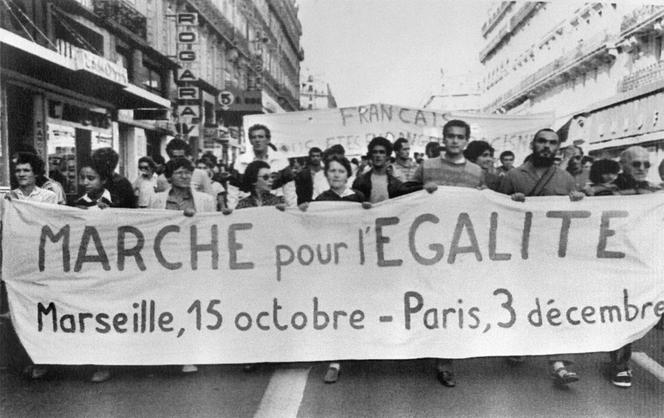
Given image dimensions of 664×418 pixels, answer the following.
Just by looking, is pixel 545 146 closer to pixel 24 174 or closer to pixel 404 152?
pixel 404 152

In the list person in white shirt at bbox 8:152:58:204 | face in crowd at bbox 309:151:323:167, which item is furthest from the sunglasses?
face in crowd at bbox 309:151:323:167

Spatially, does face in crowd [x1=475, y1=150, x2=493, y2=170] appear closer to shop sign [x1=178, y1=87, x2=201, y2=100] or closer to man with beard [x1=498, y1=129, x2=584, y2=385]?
man with beard [x1=498, y1=129, x2=584, y2=385]

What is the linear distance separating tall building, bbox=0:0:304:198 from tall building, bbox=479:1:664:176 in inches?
345

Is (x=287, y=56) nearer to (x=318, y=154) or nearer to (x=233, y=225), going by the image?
(x=318, y=154)

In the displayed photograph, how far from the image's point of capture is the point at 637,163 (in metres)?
5.19

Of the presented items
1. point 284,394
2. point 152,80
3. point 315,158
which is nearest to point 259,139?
point 315,158

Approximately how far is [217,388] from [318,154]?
5.26 meters

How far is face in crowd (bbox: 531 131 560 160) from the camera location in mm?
5121

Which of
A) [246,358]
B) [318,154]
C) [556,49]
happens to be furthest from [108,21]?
[556,49]

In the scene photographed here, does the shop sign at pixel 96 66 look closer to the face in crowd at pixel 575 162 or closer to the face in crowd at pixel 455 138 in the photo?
the face in crowd at pixel 575 162

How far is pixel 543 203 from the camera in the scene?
475 cm

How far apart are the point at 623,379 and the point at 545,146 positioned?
1.73m

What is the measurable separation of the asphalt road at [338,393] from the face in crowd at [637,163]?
1.40 m

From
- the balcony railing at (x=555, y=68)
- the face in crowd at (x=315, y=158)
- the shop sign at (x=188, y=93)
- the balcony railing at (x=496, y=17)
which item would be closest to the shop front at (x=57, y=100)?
the shop sign at (x=188, y=93)
